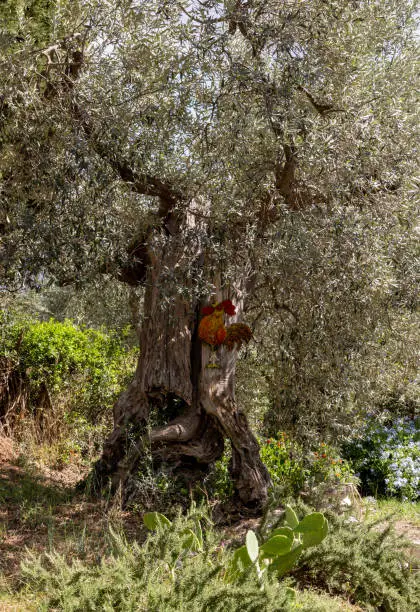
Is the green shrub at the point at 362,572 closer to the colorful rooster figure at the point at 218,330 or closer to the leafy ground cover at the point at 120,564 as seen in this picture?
the leafy ground cover at the point at 120,564

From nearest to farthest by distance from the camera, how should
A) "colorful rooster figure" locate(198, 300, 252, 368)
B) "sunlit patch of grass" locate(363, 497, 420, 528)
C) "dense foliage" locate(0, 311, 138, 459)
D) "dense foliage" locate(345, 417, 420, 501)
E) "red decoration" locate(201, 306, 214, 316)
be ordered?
1. "colorful rooster figure" locate(198, 300, 252, 368)
2. "red decoration" locate(201, 306, 214, 316)
3. "sunlit patch of grass" locate(363, 497, 420, 528)
4. "dense foliage" locate(0, 311, 138, 459)
5. "dense foliage" locate(345, 417, 420, 501)

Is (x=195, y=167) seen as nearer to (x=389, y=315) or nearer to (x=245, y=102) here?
(x=245, y=102)

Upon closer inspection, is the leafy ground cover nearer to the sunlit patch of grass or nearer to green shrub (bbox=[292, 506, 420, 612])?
green shrub (bbox=[292, 506, 420, 612])

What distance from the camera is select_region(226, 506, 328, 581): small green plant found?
15.1 feet

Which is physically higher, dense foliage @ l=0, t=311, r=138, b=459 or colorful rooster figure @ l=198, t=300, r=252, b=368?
colorful rooster figure @ l=198, t=300, r=252, b=368

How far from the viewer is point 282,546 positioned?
4750 millimetres

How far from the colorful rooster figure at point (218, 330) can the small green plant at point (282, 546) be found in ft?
6.73

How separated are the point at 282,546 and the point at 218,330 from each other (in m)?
2.47

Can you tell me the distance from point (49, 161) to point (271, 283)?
2.69 m

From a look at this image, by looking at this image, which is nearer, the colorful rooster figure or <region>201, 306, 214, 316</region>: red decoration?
the colorful rooster figure

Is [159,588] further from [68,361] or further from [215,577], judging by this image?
[68,361]

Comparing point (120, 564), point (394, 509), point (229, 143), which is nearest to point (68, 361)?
point (229, 143)

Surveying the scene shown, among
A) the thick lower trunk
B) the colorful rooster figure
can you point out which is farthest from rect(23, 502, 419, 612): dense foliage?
the colorful rooster figure

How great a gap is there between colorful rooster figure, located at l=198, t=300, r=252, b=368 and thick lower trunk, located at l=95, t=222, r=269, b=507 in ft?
0.30
